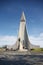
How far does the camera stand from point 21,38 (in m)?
127

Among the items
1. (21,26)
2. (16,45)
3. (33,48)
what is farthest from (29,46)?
(21,26)

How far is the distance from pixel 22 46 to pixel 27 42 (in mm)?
8771

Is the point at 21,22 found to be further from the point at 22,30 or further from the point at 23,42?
the point at 23,42

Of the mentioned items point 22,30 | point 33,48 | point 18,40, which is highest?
point 22,30

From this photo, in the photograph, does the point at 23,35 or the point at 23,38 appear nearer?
the point at 23,38

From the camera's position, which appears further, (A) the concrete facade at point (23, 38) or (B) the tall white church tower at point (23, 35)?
(B) the tall white church tower at point (23, 35)

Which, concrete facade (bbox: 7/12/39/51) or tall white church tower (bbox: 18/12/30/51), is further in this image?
tall white church tower (bbox: 18/12/30/51)

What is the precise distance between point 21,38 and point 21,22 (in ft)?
49.1

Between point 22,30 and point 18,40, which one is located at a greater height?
point 22,30

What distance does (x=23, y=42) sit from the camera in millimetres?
125375

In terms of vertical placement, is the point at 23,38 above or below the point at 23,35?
below

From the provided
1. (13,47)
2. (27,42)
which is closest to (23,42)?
(27,42)

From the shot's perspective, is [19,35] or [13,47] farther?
[19,35]

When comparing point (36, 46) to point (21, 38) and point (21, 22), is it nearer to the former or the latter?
point (21, 38)
